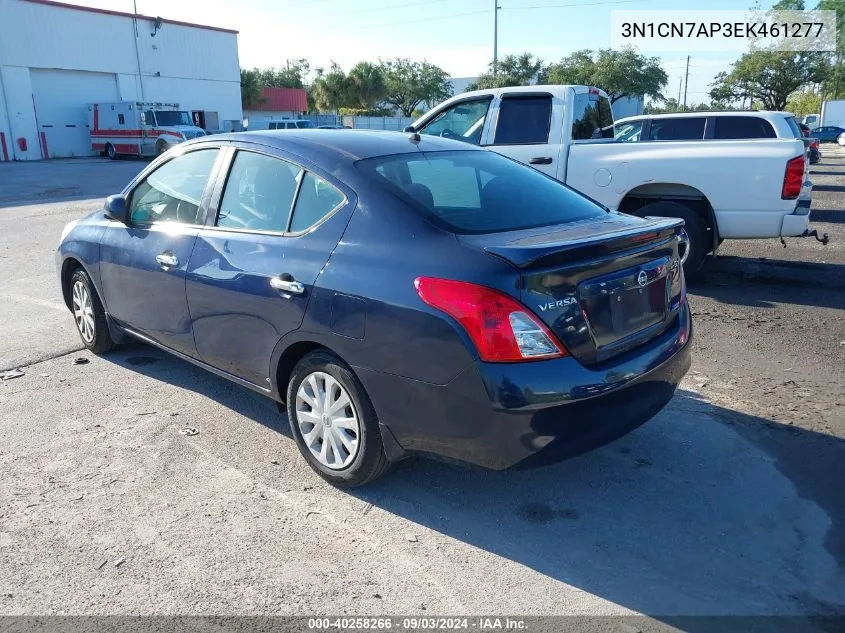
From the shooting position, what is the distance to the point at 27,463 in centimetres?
379

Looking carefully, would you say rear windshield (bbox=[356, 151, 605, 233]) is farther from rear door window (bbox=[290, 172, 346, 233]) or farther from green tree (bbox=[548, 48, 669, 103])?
green tree (bbox=[548, 48, 669, 103])

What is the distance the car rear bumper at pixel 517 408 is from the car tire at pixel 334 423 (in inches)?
5.6

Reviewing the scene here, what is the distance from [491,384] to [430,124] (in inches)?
262

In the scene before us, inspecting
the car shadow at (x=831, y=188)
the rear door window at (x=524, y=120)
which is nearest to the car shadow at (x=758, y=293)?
the rear door window at (x=524, y=120)

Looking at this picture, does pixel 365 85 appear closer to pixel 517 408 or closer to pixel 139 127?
pixel 139 127

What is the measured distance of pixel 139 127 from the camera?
30828mm

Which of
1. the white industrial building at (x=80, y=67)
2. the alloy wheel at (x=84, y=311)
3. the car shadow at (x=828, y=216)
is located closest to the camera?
the alloy wheel at (x=84, y=311)

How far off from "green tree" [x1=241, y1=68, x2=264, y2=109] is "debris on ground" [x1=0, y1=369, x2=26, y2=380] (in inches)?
2020

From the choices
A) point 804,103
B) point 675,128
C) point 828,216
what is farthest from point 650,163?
point 804,103

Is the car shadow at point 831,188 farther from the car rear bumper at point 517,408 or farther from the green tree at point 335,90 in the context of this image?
the green tree at point 335,90

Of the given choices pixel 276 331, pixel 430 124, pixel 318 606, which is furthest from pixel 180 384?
pixel 430 124

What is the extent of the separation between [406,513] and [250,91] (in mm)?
54409

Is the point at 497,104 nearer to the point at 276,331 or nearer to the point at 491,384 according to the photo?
the point at 276,331

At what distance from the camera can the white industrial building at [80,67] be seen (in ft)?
108
